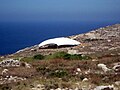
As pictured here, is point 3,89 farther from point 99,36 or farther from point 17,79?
point 99,36

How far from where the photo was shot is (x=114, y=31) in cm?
5562

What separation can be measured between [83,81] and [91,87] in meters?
1.41

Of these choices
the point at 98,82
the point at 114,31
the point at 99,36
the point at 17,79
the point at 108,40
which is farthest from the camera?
the point at 114,31

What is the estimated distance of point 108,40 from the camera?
152ft

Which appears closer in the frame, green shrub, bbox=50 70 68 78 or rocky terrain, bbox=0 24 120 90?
rocky terrain, bbox=0 24 120 90

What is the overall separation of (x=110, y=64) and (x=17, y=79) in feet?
22.9

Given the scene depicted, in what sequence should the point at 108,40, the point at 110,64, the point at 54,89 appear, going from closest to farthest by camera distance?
the point at 54,89 → the point at 110,64 → the point at 108,40

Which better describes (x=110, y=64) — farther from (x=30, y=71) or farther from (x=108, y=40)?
(x=108, y=40)

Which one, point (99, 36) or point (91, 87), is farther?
point (99, 36)

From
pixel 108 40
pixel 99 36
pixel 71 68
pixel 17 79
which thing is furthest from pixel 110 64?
pixel 99 36

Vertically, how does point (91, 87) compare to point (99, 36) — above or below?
below

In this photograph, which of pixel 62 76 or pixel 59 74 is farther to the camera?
pixel 59 74

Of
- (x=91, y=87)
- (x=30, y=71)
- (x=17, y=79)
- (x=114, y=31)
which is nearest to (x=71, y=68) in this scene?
(x=30, y=71)

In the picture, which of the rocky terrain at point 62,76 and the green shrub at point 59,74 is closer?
the rocky terrain at point 62,76
